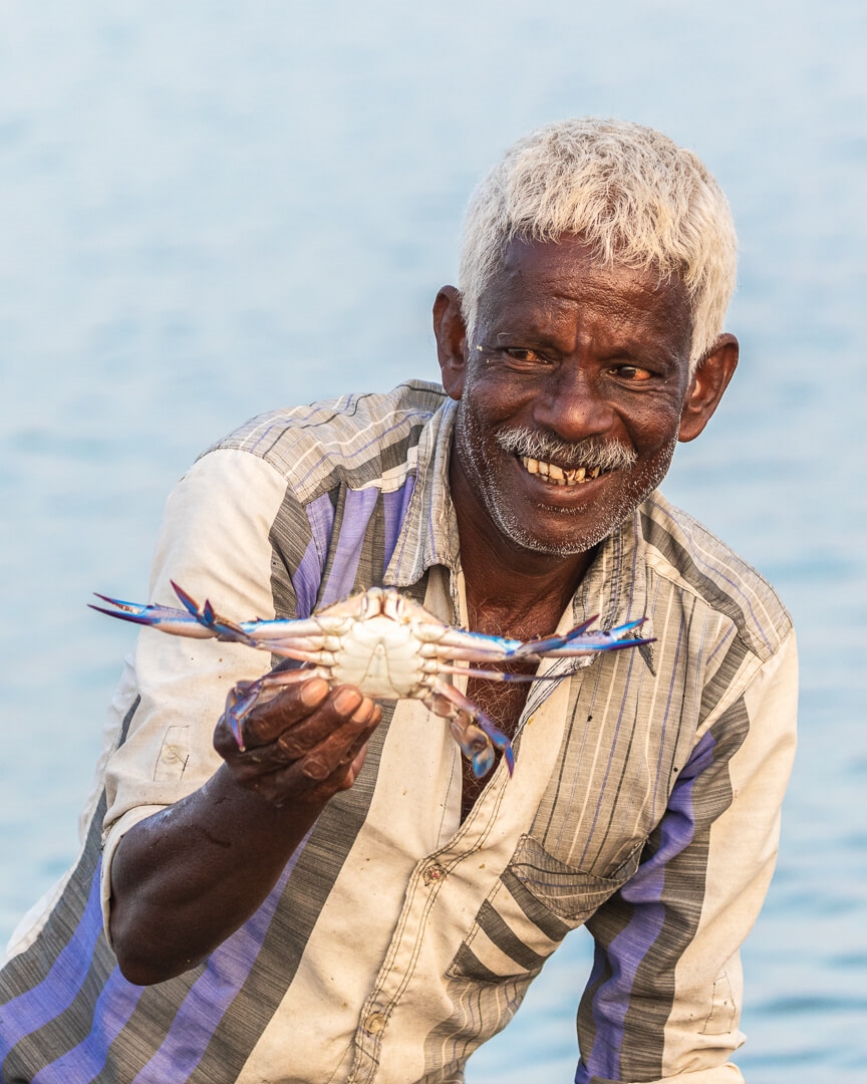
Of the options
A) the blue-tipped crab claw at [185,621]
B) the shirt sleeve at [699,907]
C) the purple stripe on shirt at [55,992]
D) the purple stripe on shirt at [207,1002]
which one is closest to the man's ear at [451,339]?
the shirt sleeve at [699,907]

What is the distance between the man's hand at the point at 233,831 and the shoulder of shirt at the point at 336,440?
710mm

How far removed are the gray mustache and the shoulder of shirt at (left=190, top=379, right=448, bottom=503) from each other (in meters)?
0.27

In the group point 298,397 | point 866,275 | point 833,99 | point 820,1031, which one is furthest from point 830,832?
point 833,99

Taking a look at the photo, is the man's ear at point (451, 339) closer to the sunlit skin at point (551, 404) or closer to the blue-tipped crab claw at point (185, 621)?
the sunlit skin at point (551, 404)

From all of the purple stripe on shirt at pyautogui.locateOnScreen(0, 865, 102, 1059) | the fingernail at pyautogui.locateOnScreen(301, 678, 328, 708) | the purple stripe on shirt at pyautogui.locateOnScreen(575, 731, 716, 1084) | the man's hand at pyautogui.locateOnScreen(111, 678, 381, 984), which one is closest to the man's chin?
the purple stripe on shirt at pyautogui.locateOnScreen(575, 731, 716, 1084)

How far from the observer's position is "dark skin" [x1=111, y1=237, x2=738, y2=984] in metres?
2.41

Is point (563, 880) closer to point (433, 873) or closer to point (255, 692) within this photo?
point (433, 873)

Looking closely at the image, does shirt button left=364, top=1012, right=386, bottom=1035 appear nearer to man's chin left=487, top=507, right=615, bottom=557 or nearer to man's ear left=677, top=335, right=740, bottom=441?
man's chin left=487, top=507, right=615, bottom=557

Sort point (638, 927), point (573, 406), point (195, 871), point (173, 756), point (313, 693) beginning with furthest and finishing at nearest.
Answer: point (638, 927) < point (573, 406) < point (173, 756) < point (195, 871) < point (313, 693)

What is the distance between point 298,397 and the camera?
9766mm

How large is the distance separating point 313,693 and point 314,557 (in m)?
0.81

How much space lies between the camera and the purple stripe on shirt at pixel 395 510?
3.04 meters

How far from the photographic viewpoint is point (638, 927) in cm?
335

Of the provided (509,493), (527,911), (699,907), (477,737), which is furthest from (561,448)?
(699,907)
